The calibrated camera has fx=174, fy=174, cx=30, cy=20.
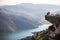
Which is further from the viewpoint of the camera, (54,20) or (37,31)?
(37,31)

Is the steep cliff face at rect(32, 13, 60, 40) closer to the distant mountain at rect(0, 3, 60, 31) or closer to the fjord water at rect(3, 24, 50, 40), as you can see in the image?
the fjord water at rect(3, 24, 50, 40)

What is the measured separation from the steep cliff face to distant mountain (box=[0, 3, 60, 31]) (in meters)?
0.27

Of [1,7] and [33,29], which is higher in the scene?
[1,7]

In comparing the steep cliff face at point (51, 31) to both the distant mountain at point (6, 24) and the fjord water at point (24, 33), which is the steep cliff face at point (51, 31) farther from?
the distant mountain at point (6, 24)

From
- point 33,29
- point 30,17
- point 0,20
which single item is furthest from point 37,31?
point 0,20

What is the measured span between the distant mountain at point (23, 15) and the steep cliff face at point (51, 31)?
268mm

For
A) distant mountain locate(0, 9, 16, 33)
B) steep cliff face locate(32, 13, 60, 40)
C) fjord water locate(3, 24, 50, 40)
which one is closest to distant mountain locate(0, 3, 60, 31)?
distant mountain locate(0, 9, 16, 33)

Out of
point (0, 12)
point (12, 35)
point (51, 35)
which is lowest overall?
point (51, 35)

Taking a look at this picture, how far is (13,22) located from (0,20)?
35cm

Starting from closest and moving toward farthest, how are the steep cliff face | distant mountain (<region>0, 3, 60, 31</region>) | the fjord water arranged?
the steep cliff face < the fjord water < distant mountain (<region>0, 3, 60, 31</region>)

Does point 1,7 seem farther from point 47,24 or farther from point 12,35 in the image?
point 47,24

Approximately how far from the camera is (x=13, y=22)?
468 centimetres

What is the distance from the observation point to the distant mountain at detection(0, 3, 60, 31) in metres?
4.62

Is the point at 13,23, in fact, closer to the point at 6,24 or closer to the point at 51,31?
the point at 6,24
